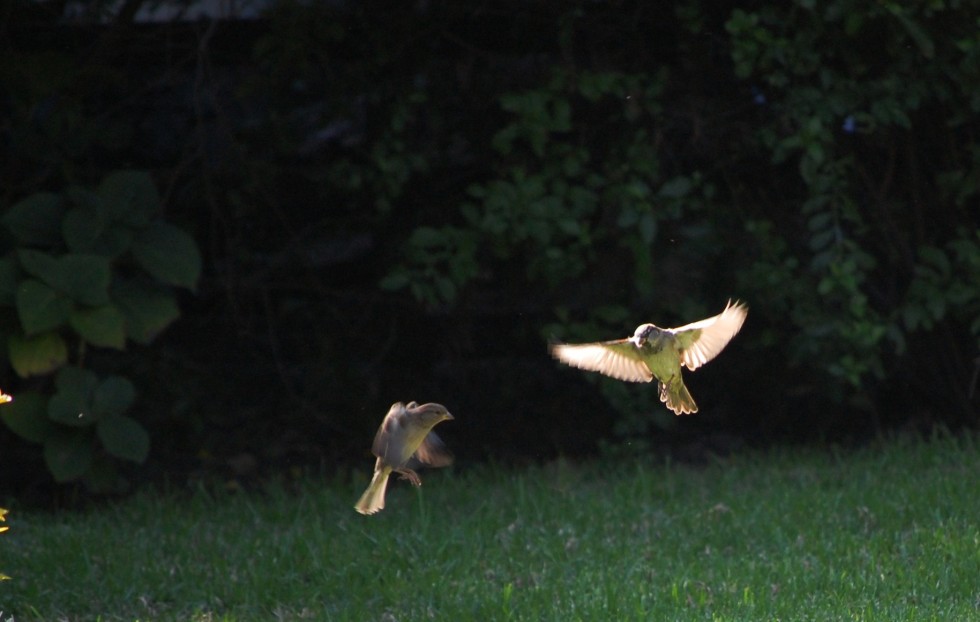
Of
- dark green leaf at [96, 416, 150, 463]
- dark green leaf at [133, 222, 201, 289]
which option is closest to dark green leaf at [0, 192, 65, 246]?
dark green leaf at [133, 222, 201, 289]

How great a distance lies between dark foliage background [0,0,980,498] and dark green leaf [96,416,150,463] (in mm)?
952

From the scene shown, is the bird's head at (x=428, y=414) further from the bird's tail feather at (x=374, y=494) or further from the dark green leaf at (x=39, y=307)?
the dark green leaf at (x=39, y=307)

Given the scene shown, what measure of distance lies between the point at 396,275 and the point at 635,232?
1156 millimetres

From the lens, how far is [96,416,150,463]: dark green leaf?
5.66m

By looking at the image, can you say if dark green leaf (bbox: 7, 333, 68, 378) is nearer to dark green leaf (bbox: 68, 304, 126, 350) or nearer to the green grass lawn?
dark green leaf (bbox: 68, 304, 126, 350)

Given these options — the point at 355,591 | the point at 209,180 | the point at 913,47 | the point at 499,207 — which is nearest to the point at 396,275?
the point at 499,207

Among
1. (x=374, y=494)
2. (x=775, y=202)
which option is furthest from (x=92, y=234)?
(x=775, y=202)

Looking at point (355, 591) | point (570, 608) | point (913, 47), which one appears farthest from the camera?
point (913, 47)

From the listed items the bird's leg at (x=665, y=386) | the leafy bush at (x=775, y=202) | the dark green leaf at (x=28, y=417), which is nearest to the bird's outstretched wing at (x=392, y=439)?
the bird's leg at (x=665, y=386)

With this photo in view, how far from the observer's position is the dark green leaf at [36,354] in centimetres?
564

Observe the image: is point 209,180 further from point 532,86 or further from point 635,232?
point 635,232

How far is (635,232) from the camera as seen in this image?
6.37m

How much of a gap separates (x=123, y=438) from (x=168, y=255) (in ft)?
2.73

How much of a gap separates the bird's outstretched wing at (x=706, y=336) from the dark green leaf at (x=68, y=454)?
3.11 meters
